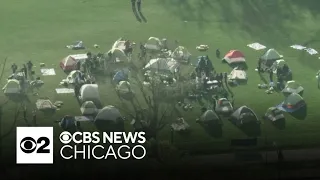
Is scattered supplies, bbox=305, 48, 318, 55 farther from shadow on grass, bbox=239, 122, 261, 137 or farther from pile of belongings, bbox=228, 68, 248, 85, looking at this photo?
shadow on grass, bbox=239, 122, 261, 137

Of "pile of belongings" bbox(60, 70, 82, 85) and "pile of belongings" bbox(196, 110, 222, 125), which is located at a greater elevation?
"pile of belongings" bbox(60, 70, 82, 85)

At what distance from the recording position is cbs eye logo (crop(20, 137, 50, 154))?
7.49 meters

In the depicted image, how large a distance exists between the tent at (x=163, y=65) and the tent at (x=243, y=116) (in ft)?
2.49

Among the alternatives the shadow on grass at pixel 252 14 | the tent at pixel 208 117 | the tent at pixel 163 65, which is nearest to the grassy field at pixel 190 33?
the shadow on grass at pixel 252 14

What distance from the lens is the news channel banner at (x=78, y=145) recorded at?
751 cm

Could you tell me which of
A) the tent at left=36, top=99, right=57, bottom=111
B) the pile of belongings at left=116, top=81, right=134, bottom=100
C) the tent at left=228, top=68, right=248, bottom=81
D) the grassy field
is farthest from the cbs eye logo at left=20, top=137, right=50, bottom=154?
the tent at left=228, top=68, right=248, bottom=81

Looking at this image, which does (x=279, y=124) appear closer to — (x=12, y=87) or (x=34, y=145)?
(x=34, y=145)

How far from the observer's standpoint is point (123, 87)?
25.2 feet

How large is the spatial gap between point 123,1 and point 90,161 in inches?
65.1

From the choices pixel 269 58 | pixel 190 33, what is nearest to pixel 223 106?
pixel 269 58

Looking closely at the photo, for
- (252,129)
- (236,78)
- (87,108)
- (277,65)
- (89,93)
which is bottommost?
(252,129)

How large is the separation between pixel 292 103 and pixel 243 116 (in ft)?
1.70

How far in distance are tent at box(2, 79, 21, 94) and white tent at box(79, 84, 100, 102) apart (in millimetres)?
622

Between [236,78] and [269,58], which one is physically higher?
[269,58]
